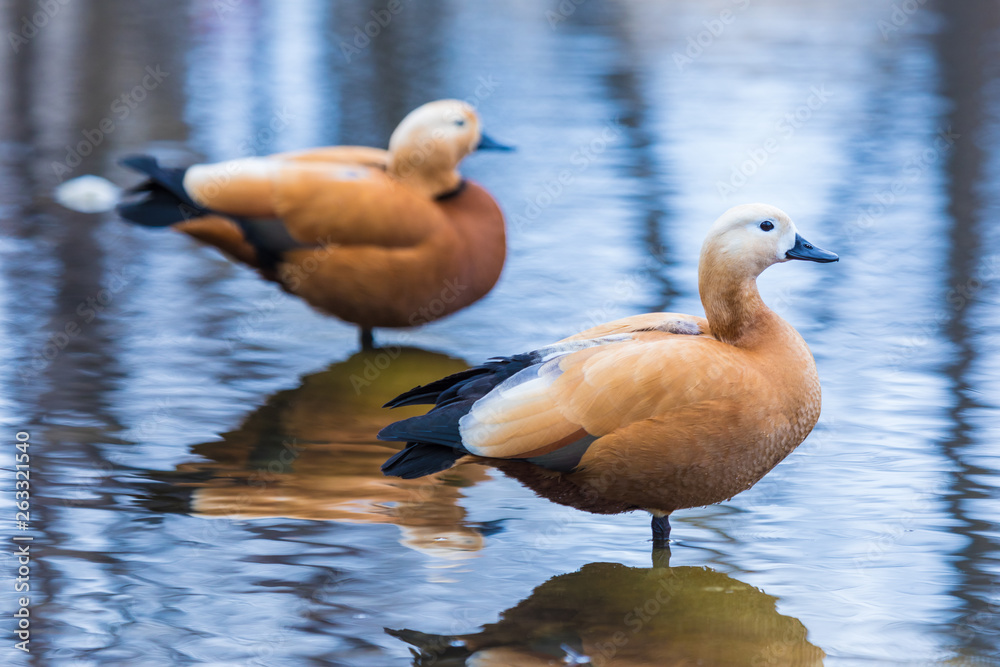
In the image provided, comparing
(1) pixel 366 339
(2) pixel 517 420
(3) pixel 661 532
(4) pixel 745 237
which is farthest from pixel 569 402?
(1) pixel 366 339

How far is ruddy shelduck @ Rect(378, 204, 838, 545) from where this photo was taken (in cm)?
360

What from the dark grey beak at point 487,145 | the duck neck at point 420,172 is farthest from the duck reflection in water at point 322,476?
the dark grey beak at point 487,145

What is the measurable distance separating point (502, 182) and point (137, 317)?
314 centimetres

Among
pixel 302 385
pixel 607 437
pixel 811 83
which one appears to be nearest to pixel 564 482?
pixel 607 437

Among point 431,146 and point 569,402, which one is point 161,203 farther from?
point 569,402

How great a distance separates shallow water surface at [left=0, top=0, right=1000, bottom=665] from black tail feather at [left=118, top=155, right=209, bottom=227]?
0.63 metres

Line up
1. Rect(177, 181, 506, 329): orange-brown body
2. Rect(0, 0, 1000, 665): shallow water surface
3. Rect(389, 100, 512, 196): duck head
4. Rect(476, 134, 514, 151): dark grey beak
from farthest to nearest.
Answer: Rect(476, 134, 514, 151): dark grey beak
Rect(389, 100, 512, 196): duck head
Rect(177, 181, 506, 329): orange-brown body
Rect(0, 0, 1000, 665): shallow water surface

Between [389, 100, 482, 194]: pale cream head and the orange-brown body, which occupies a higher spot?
[389, 100, 482, 194]: pale cream head

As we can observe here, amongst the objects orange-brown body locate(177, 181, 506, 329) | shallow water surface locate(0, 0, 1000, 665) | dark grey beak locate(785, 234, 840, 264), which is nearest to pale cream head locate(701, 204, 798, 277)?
dark grey beak locate(785, 234, 840, 264)

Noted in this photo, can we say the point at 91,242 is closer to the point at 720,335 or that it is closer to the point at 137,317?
the point at 137,317

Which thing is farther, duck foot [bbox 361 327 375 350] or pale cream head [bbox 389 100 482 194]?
duck foot [bbox 361 327 375 350]

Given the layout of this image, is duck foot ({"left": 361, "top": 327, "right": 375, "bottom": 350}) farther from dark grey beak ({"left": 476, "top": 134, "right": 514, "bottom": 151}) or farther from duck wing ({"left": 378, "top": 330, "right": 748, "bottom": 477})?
duck wing ({"left": 378, "top": 330, "right": 748, "bottom": 477})

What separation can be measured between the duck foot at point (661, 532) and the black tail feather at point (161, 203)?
2637mm

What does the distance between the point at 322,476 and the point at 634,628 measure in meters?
1.47
